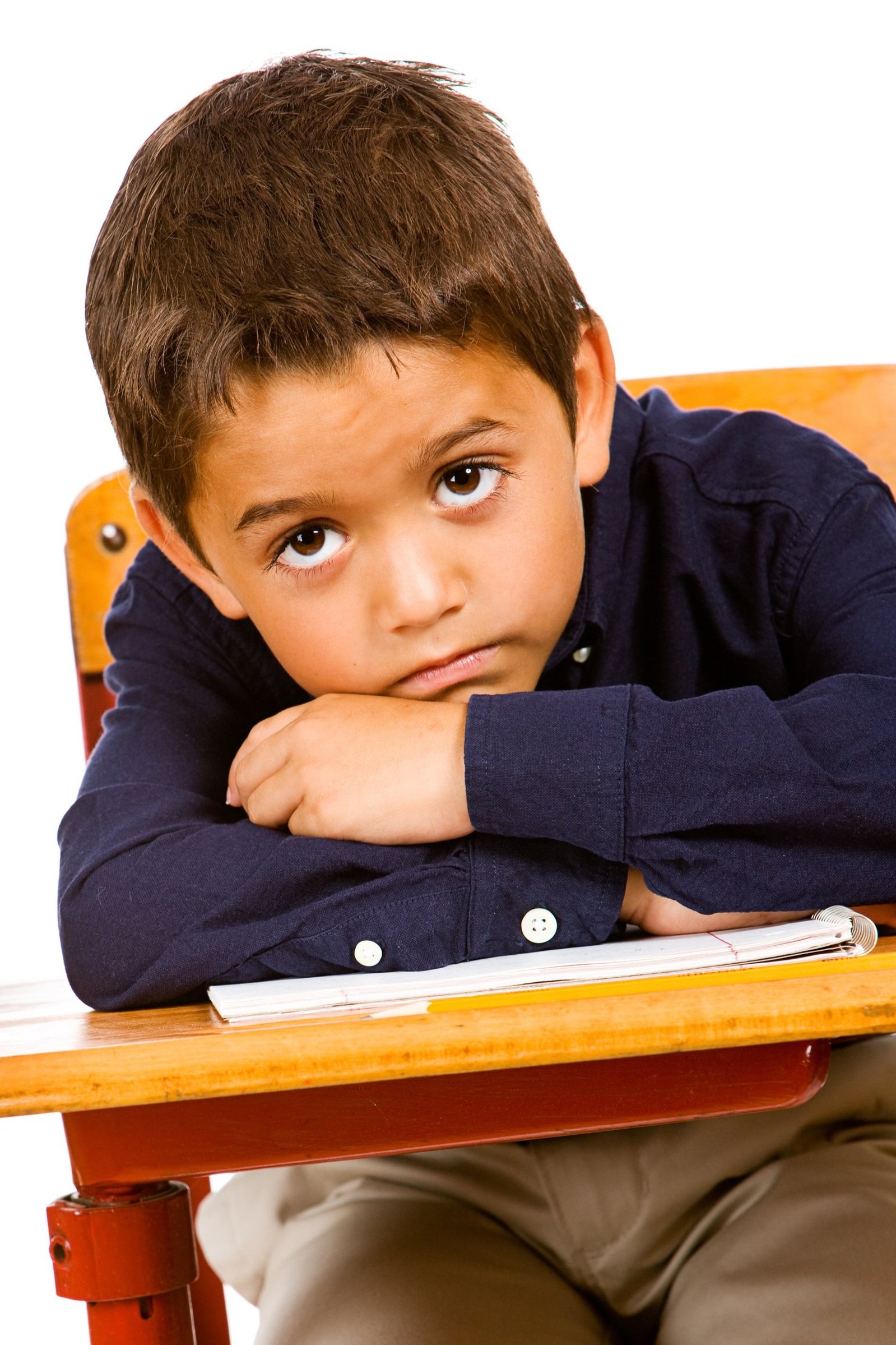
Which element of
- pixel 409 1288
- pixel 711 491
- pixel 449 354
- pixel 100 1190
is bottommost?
pixel 409 1288

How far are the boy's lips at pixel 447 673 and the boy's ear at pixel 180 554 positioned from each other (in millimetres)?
164

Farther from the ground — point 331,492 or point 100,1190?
point 331,492

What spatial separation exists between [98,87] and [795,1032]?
1954mm

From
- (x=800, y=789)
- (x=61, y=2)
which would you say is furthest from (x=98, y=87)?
(x=800, y=789)

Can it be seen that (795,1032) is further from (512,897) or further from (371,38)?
(371,38)

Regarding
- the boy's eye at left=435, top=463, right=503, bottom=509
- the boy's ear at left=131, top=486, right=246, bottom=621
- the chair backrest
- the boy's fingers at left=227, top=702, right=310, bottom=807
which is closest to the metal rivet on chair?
the chair backrest

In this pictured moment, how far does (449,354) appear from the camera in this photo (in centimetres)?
86

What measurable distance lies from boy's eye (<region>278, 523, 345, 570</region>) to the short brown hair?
78mm

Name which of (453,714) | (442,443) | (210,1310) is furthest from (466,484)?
(210,1310)

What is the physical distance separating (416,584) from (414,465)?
0.07 meters

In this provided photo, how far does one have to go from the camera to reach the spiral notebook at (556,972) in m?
0.64

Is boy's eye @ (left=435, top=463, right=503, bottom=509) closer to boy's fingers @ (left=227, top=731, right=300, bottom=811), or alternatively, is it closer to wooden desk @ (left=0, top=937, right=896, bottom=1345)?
boy's fingers @ (left=227, top=731, right=300, bottom=811)

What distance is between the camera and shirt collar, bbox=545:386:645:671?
1.05 meters

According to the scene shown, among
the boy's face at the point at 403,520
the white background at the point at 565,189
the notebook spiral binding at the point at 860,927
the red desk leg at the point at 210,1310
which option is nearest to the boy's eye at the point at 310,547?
the boy's face at the point at 403,520
